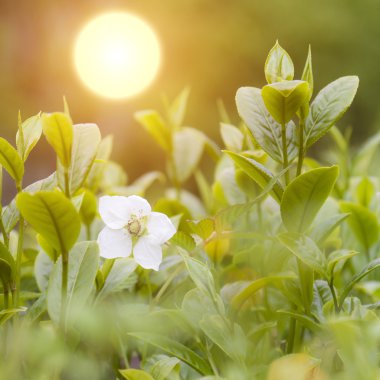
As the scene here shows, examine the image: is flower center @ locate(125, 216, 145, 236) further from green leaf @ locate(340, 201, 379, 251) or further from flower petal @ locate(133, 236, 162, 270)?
green leaf @ locate(340, 201, 379, 251)

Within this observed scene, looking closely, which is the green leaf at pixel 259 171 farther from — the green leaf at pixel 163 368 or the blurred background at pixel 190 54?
the blurred background at pixel 190 54

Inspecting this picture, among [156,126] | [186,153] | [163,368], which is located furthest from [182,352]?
[186,153]

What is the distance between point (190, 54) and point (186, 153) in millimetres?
5260

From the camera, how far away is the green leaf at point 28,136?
2.13 feet

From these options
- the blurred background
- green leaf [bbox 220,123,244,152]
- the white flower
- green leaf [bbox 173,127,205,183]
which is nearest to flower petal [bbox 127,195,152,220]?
the white flower

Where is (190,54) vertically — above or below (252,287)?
below

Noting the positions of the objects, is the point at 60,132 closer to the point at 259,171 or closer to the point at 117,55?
the point at 259,171

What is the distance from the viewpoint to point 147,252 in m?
0.65

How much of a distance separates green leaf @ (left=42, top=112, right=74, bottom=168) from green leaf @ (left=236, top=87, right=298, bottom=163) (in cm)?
17

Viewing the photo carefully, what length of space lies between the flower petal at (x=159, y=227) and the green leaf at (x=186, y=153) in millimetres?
510

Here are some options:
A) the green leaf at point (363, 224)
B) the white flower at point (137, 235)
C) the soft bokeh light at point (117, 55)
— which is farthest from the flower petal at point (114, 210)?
the soft bokeh light at point (117, 55)

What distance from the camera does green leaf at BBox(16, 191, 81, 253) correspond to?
0.55 metres

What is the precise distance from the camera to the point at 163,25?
629 cm

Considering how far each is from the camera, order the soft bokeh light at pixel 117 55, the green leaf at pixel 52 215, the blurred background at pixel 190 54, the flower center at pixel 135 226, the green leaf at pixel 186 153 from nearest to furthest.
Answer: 1. the green leaf at pixel 52 215
2. the flower center at pixel 135 226
3. the green leaf at pixel 186 153
4. the blurred background at pixel 190 54
5. the soft bokeh light at pixel 117 55
